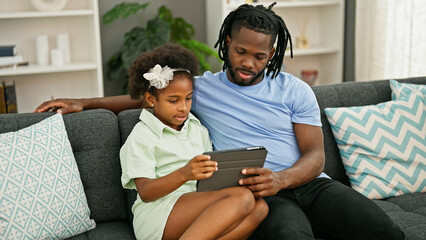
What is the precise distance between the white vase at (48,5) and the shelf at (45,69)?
36 centimetres

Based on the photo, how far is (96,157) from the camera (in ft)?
6.47

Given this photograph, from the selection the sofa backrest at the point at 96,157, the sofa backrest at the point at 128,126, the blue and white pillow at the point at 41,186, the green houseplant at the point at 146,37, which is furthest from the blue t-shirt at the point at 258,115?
the green houseplant at the point at 146,37

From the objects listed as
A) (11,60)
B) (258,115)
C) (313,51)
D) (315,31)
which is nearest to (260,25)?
(258,115)

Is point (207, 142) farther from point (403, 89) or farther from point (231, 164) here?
point (403, 89)

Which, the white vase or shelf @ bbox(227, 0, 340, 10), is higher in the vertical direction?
the white vase

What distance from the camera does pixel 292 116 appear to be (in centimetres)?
203

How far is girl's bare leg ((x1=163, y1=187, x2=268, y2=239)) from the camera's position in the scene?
5.37 feet

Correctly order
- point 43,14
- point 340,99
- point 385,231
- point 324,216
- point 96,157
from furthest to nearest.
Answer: point 43,14 < point 340,99 < point 96,157 < point 324,216 < point 385,231

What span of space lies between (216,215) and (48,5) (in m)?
2.33

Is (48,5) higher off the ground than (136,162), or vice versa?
(48,5)

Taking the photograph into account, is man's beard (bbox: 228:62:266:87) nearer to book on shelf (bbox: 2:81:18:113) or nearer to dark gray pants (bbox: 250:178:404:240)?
dark gray pants (bbox: 250:178:404:240)

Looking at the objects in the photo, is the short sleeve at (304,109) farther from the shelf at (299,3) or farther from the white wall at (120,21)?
the white wall at (120,21)

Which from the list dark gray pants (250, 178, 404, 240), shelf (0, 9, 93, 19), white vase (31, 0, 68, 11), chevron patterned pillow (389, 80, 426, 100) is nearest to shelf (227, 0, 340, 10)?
shelf (0, 9, 93, 19)

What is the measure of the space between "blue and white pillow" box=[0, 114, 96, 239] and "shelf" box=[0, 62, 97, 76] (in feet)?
5.33
